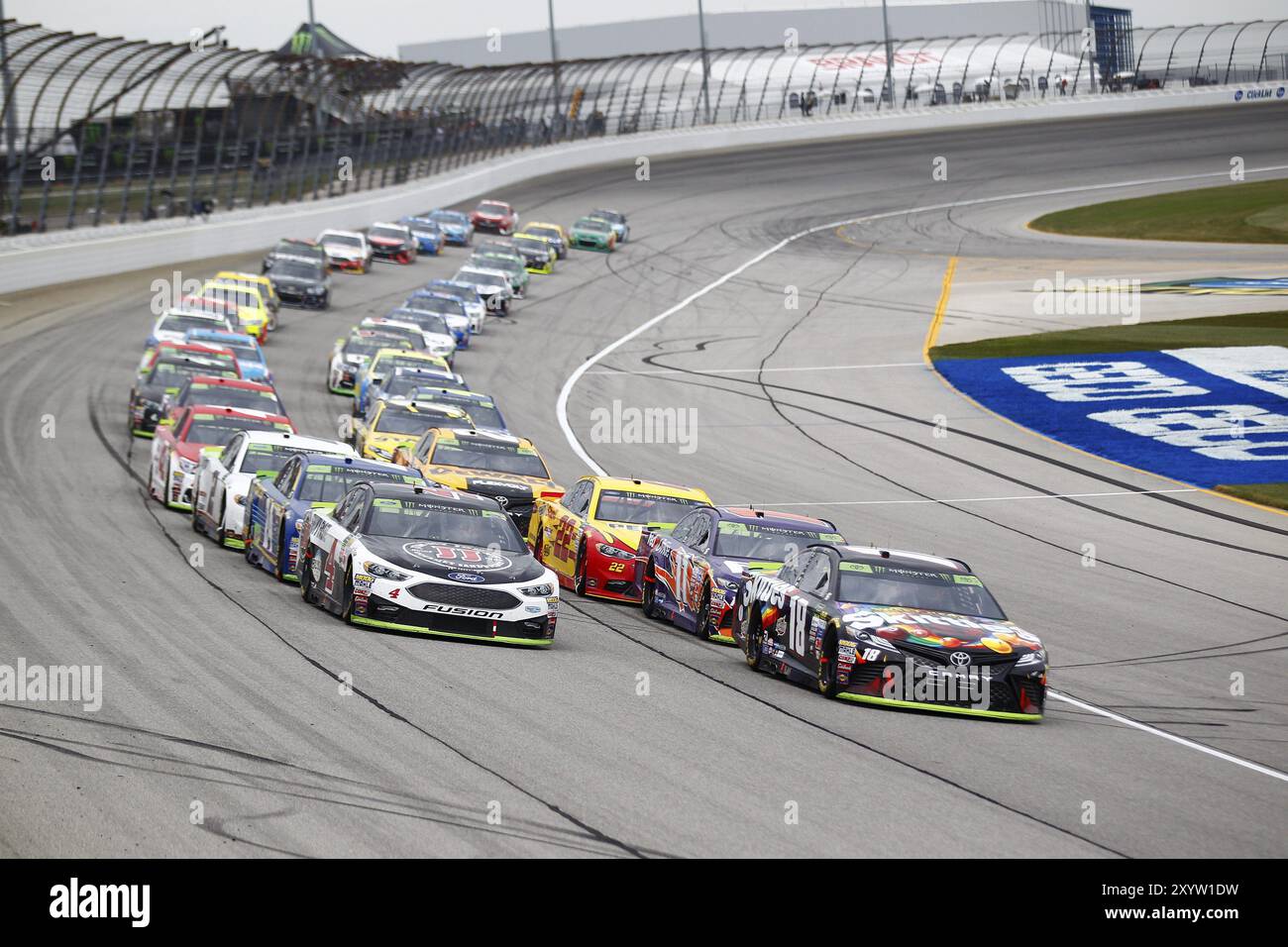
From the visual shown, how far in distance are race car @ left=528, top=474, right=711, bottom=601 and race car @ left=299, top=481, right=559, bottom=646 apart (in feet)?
8.03

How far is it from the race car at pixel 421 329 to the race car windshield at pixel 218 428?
11745 mm

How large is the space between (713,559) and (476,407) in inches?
384

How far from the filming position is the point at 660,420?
32.9 meters

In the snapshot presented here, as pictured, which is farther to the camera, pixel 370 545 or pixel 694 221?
pixel 694 221

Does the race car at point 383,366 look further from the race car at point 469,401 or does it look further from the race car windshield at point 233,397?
the race car windshield at point 233,397

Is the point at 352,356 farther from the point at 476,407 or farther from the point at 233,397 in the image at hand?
the point at 233,397

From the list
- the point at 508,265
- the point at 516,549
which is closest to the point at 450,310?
the point at 508,265

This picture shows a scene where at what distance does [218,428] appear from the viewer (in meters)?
22.9

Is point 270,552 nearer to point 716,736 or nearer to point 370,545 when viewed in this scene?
point 370,545

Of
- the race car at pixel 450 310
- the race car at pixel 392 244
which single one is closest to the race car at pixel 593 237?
the race car at pixel 392 244

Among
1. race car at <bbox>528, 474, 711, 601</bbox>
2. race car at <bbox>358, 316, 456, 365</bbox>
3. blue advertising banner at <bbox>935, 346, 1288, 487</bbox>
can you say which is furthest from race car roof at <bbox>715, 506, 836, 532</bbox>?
race car at <bbox>358, 316, 456, 365</bbox>
